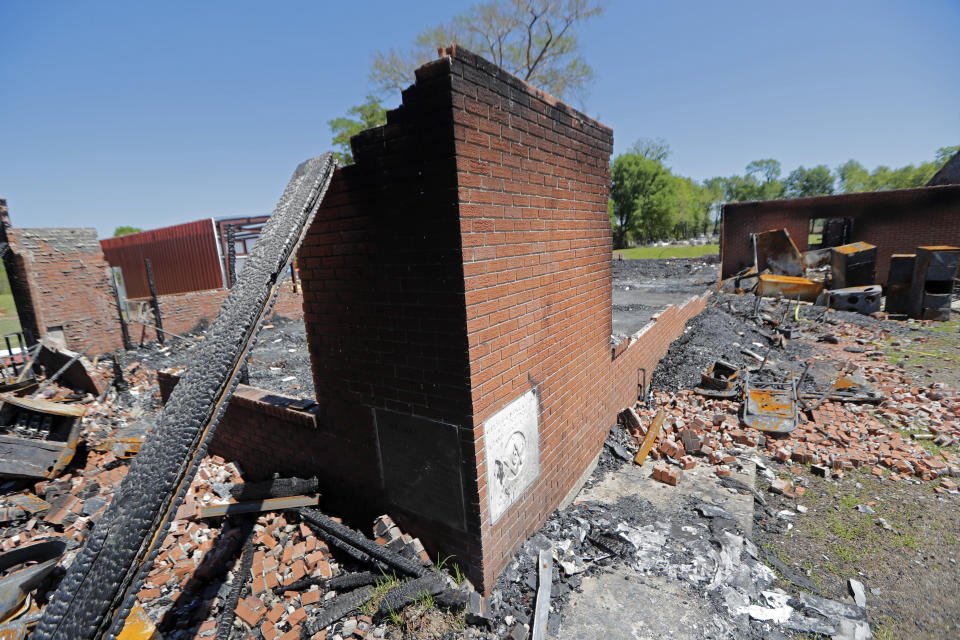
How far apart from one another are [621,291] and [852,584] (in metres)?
12.5

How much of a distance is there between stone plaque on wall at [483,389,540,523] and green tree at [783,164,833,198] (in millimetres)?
79989

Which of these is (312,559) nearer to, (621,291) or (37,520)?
(37,520)

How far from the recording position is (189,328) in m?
12.2

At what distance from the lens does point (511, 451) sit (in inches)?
111

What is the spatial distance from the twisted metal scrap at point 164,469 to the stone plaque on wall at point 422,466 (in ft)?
3.85

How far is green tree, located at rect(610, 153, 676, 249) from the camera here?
45.7m

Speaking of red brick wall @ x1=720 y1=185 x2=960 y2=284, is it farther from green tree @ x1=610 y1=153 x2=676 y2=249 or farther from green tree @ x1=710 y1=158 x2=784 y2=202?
green tree @ x1=710 y1=158 x2=784 y2=202

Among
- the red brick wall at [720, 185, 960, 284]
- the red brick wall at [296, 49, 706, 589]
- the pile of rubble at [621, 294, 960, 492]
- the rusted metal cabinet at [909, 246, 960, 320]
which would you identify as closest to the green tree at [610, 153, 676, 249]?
the red brick wall at [720, 185, 960, 284]

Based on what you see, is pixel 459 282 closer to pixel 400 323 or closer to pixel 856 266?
pixel 400 323

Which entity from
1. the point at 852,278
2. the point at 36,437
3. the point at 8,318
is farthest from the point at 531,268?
the point at 8,318

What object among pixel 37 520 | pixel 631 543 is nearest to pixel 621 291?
pixel 631 543

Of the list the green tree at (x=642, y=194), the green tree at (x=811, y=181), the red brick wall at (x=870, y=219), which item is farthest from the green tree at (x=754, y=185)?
the red brick wall at (x=870, y=219)

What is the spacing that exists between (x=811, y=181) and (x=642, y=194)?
38.5m

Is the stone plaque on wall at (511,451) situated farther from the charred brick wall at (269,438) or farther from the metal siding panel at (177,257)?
the metal siding panel at (177,257)
